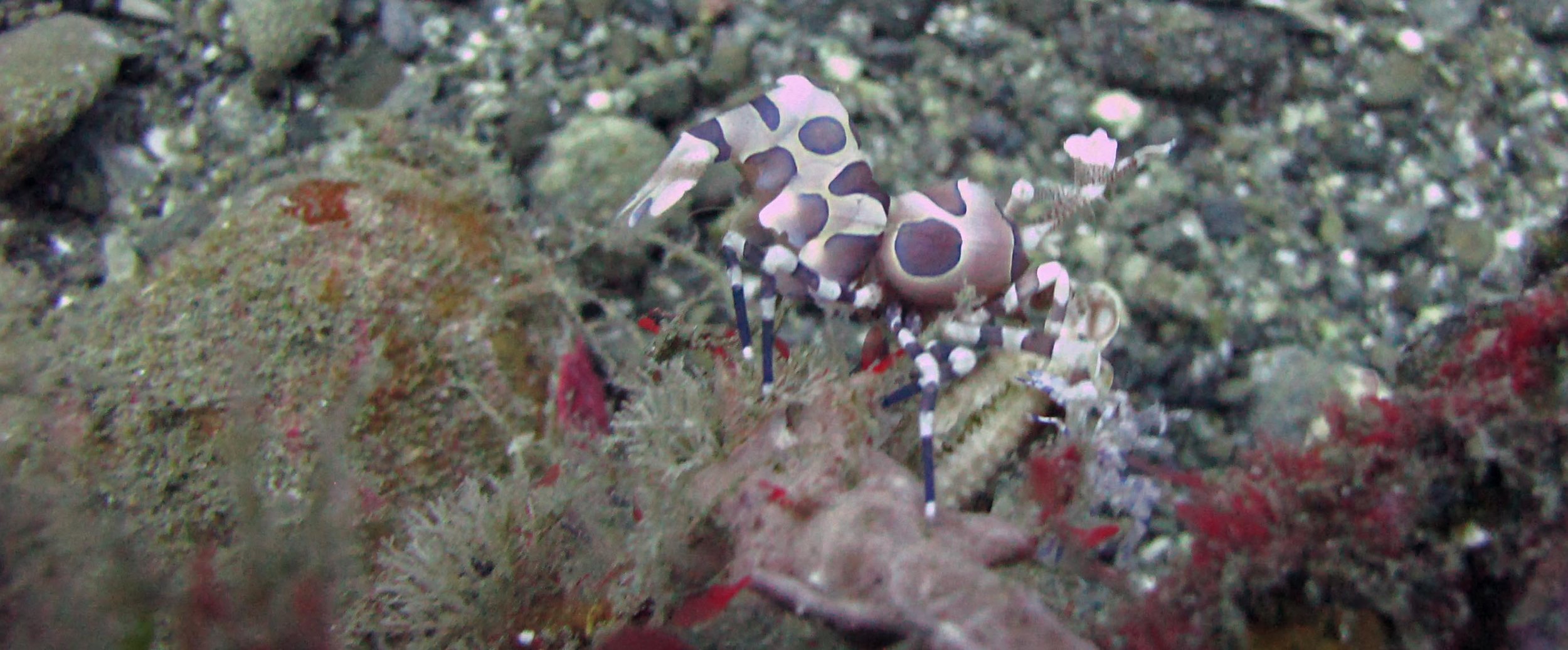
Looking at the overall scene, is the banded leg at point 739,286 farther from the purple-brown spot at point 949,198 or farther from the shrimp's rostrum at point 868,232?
the purple-brown spot at point 949,198

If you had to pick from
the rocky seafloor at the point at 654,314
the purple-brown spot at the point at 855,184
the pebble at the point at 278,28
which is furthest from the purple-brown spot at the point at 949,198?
the pebble at the point at 278,28

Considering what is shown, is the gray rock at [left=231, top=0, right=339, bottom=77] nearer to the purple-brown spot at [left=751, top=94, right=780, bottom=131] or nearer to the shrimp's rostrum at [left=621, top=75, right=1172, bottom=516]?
the shrimp's rostrum at [left=621, top=75, right=1172, bottom=516]

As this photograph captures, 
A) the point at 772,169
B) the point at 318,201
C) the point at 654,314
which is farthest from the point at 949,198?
the point at 318,201

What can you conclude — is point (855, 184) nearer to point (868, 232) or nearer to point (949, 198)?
point (868, 232)

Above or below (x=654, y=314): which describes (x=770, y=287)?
above

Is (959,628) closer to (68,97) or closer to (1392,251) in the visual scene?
(1392,251)
